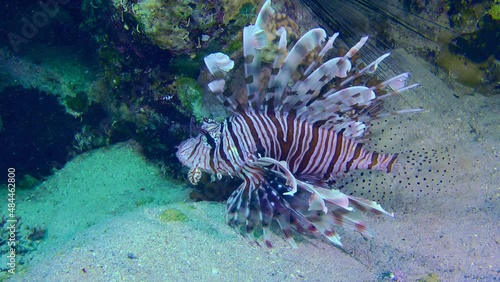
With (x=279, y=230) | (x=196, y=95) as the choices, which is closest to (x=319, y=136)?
(x=279, y=230)

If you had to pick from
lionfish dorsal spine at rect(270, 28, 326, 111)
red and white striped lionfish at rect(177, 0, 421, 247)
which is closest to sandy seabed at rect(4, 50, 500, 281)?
red and white striped lionfish at rect(177, 0, 421, 247)

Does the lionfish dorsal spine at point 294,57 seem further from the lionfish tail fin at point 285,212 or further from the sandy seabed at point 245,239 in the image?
the sandy seabed at point 245,239

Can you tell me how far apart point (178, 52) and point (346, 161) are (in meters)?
2.27

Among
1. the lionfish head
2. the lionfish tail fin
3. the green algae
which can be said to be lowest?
the green algae

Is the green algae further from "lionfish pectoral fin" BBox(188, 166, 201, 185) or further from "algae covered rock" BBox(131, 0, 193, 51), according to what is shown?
"algae covered rock" BBox(131, 0, 193, 51)

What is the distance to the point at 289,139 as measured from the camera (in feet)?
10.8

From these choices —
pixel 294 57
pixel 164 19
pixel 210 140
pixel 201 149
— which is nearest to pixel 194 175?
pixel 201 149

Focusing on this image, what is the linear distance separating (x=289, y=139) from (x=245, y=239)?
104 centimetres

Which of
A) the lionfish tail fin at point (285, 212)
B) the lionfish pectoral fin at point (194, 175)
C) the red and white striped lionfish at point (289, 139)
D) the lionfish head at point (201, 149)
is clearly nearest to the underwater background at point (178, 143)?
the lionfish tail fin at point (285, 212)

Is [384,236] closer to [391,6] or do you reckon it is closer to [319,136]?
[319,136]

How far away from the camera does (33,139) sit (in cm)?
546

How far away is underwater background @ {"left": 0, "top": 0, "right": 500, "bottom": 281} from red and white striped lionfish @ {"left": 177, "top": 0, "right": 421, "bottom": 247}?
27 cm

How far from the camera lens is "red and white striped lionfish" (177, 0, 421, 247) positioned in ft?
9.68

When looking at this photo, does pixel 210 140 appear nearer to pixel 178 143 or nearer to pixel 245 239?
pixel 245 239
